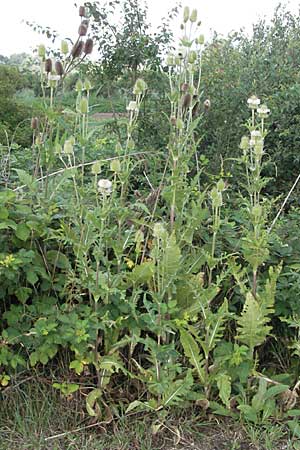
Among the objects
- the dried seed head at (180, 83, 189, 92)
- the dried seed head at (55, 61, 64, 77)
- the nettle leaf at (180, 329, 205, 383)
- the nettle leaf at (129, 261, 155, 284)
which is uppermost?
the dried seed head at (55, 61, 64, 77)

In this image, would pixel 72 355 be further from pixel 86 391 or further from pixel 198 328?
pixel 198 328

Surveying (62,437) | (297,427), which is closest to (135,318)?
(62,437)

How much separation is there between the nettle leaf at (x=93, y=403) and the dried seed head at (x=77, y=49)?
59.9 inches

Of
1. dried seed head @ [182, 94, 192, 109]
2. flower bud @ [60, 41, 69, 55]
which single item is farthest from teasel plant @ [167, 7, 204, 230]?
flower bud @ [60, 41, 69, 55]

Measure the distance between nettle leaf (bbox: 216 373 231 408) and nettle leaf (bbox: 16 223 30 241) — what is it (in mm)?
1057

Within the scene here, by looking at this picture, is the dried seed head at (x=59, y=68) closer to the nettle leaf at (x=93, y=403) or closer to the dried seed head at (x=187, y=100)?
the dried seed head at (x=187, y=100)

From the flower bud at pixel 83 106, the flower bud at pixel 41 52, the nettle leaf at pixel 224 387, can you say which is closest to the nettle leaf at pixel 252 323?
the nettle leaf at pixel 224 387

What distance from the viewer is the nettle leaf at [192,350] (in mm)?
2674

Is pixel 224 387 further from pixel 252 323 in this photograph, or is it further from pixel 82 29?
pixel 82 29

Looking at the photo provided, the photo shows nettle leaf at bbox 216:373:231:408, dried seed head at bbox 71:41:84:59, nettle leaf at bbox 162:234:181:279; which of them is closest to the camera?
nettle leaf at bbox 162:234:181:279

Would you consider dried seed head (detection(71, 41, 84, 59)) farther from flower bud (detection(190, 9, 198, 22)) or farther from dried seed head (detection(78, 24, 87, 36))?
flower bud (detection(190, 9, 198, 22))

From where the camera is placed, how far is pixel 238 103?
459 cm

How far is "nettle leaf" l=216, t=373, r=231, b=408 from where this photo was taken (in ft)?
8.58

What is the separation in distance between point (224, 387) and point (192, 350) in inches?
8.3
